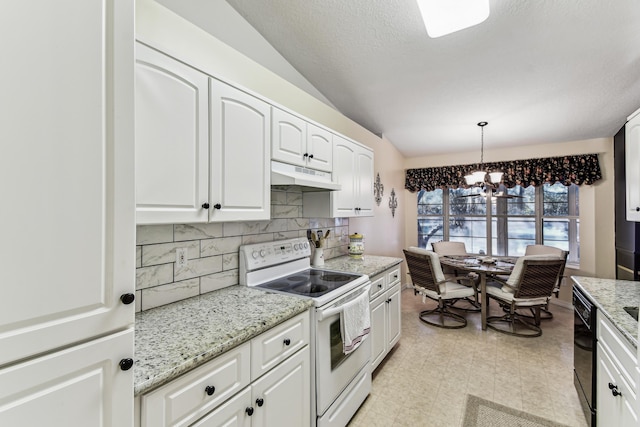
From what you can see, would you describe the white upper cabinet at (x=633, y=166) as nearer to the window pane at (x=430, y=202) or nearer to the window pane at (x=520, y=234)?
the window pane at (x=520, y=234)

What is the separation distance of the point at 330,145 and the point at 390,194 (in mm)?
2406

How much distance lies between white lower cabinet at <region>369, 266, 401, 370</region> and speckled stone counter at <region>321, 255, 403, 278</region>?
0.21 ft

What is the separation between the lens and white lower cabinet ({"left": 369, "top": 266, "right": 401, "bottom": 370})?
8.05ft

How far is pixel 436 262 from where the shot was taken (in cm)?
337

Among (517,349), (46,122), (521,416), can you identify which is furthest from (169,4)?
(517,349)

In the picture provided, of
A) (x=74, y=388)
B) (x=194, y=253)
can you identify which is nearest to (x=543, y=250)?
(x=194, y=253)

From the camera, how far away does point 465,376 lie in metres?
2.54

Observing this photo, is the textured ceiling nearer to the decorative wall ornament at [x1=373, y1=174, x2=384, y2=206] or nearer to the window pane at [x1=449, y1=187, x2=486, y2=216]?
the decorative wall ornament at [x1=373, y1=174, x2=384, y2=206]

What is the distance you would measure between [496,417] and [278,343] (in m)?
1.75

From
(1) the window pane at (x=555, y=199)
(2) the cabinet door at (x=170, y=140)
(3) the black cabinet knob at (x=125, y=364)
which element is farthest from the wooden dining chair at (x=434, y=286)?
(3) the black cabinet knob at (x=125, y=364)

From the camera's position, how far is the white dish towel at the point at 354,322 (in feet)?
5.93

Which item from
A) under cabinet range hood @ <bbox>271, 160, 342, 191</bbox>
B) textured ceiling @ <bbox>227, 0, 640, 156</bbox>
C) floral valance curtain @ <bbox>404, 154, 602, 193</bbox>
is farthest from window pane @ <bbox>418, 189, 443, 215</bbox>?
under cabinet range hood @ <bbox>271, 160, 342, 191</bbox>

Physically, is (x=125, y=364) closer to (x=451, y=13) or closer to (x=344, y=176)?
(x=451, y=13)

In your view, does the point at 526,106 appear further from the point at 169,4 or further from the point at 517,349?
the point at 169,4
